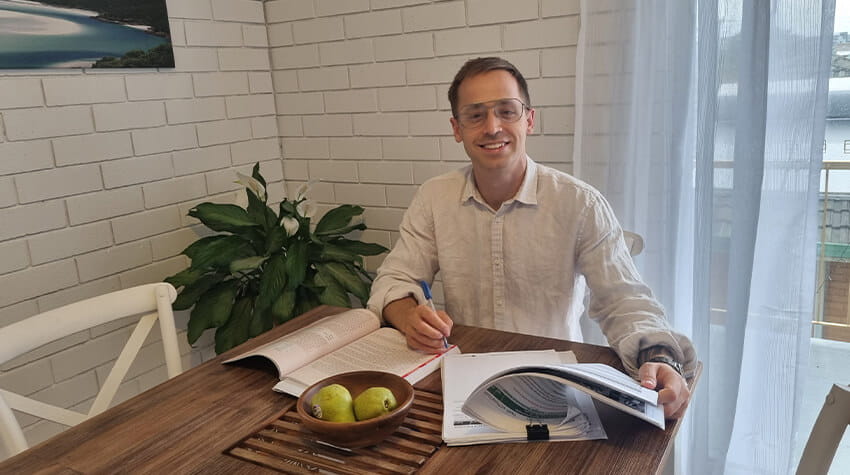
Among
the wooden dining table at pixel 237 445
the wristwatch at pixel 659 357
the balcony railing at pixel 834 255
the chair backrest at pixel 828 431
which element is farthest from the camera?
the balcony railing at pixel 834 255

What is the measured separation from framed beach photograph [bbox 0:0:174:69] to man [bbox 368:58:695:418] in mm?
1297

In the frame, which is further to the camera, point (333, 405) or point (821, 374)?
point (821, 374)

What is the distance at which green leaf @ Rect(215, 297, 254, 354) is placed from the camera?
90.2 inches

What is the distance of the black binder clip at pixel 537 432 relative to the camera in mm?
974

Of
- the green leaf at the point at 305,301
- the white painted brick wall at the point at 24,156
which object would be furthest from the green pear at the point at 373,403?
the white painted brick wall at the point at 24,156

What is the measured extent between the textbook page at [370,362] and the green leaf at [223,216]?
109 centimetres

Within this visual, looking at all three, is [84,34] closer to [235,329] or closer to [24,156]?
[24,156]

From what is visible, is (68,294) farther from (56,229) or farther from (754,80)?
(754,80)

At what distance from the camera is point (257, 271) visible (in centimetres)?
248

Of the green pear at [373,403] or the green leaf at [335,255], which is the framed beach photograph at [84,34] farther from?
the green pear at [373,403]

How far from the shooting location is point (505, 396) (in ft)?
3.42

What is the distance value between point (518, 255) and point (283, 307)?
0.99 m

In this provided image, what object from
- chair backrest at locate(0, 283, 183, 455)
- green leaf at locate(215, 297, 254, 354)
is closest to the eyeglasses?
chair backrest at locate(0, 283, 183, 455)

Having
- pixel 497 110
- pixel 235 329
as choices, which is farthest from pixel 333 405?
pixel 235 329
